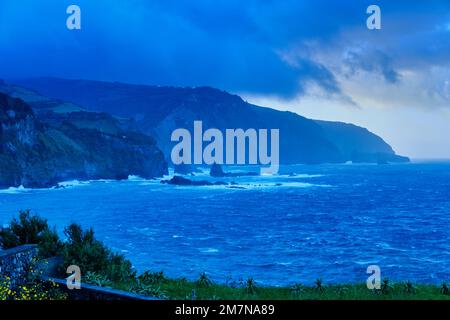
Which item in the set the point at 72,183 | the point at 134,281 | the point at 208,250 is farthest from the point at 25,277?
the point at 72,183

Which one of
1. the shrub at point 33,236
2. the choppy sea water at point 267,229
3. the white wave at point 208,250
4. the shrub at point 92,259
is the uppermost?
the shrub at point 33,236

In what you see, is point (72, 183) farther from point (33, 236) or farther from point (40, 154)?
point (33, 236)

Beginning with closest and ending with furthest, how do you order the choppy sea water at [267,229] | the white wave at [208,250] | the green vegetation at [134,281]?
the green vegetation at [134,281] → the choppy sea water at [267,229] → the white wave at [208,250]

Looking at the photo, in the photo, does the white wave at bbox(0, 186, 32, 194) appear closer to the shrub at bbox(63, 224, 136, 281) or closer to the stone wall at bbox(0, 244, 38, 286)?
the shrub at bbox(63, 224, 136, 281)

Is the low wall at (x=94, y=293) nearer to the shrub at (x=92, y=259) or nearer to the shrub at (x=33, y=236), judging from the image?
the shrub at (x=92, y=259)

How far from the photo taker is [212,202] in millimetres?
117500

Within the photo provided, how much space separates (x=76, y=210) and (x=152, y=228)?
28.5 meters

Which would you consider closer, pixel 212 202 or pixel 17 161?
pixel 212 202

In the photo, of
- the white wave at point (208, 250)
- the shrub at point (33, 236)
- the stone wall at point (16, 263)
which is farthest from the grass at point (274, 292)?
the white wave at point (208, 250)

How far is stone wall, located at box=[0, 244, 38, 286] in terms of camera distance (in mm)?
15495

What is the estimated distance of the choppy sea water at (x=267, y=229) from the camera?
5000cm

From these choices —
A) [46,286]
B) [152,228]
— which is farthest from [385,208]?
[46,286]

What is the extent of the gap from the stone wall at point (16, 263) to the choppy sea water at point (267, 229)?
1151 inches
